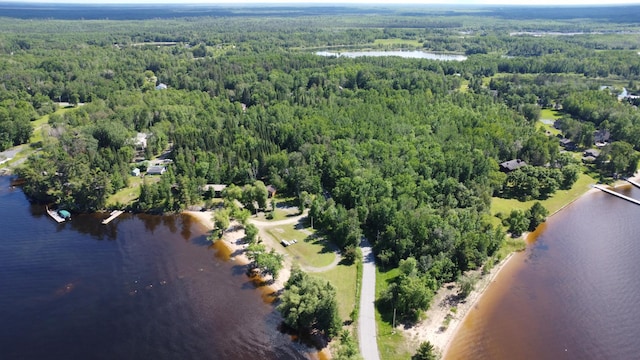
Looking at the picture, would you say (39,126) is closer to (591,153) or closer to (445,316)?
(445,316)

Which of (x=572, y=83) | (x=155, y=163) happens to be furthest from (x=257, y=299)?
(x=572, y=83)

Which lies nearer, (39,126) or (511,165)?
(511,165)

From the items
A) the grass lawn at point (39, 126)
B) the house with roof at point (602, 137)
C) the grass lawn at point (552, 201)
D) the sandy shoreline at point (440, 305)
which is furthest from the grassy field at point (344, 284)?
the grass lawn at point (39, 126)

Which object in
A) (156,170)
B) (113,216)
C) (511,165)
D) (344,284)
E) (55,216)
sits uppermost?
(511,165)

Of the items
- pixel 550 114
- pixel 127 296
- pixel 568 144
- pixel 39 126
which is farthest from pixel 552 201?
pixel 39 126

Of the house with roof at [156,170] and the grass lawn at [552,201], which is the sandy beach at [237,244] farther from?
the grass lawn at [552,201]

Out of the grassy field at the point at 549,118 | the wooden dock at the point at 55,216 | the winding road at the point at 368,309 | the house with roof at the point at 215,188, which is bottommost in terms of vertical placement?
the wooden dock at the point at 55,216

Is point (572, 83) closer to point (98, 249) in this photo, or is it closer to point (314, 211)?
point (314, 211)
